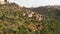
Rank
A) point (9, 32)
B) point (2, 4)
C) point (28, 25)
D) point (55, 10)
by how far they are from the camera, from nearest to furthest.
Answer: point (9, 32), point (28, 25), point (2, 4), point (55, 10)

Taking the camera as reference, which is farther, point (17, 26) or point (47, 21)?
point (47, 21)

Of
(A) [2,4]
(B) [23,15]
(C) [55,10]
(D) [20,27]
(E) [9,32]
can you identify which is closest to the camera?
(E) [9,32]

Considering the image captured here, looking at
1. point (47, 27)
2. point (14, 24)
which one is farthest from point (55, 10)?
point (14, 24)

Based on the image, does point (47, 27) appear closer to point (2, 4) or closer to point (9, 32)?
point (9, 32)

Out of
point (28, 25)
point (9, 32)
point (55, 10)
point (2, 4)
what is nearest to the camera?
point (9, 32)

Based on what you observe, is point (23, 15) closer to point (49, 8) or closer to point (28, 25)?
point (28, 25)

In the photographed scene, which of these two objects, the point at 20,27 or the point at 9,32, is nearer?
the point at 9,32

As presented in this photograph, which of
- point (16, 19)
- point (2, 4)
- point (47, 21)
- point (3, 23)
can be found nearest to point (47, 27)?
point (47, 21)

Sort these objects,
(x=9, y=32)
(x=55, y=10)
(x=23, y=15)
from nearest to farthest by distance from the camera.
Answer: (x=9, y=32) < (x=23, y=15) < (x=55, y=10)
